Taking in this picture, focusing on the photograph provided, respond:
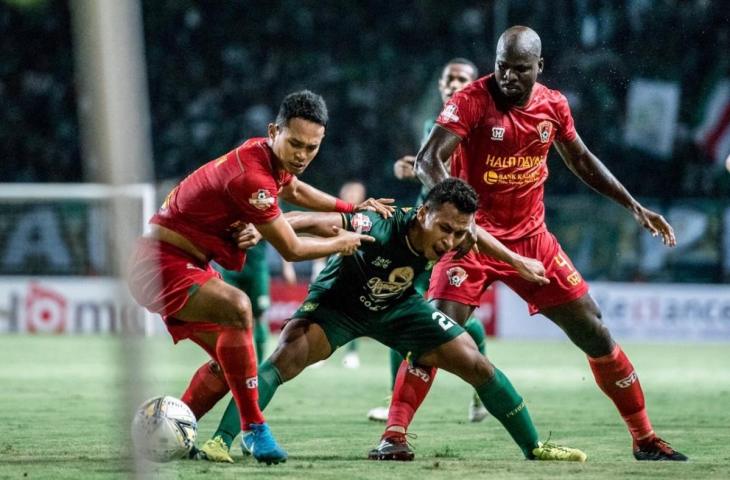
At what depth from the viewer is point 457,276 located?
6777 millimetres

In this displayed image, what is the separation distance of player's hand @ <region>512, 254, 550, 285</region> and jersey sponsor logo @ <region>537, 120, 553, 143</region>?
2.69 feet

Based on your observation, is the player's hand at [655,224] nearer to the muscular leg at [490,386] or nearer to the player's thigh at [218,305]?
the muscular leg at [490,386]

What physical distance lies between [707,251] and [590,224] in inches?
68.0

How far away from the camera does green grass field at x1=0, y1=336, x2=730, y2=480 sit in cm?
580

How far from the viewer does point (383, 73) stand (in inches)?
855

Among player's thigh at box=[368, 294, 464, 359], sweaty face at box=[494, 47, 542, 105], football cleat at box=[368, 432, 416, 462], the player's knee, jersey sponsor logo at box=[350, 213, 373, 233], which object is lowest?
football cleat at box=[368, 432, 416, 462]

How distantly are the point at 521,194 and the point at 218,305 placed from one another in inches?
77.1

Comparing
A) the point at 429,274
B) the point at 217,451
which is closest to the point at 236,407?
the point at 217,451

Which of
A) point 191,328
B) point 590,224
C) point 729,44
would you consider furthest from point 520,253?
point 729,44

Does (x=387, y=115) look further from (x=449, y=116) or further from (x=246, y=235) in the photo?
(x=246, y=235)

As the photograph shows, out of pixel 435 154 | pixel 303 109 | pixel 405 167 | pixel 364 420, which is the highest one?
pixel 303 109

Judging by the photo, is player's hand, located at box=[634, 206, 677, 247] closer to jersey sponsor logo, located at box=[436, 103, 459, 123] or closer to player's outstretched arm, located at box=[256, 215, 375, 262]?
jersey sponsor logo, located at box=[436, 103, 459, 123]

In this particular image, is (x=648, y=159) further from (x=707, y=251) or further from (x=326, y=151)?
(x=326, y=151)

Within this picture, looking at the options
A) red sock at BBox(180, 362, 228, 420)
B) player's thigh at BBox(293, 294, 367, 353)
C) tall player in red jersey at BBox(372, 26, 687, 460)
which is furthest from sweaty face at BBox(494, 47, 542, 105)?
red sock at BBox(180, 362, 228, 420)
